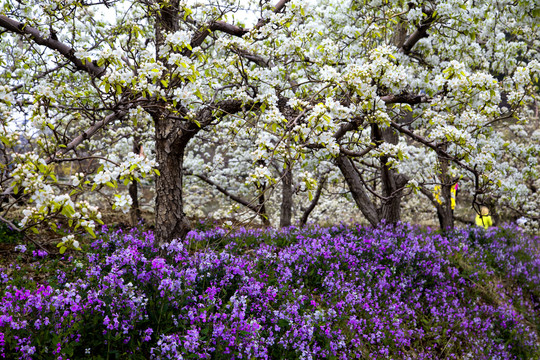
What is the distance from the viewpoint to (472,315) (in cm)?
567

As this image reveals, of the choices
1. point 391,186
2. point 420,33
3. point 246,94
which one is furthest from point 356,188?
point 246,94

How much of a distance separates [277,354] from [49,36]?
4687 millimetres

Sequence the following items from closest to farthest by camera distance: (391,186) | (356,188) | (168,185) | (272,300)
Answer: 1. (272,300)
2. (168,185)
3. (356,188)
4. (391,186)

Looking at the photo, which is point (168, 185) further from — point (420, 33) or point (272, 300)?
point (420, 33)

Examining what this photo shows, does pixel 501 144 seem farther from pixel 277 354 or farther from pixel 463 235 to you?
pixel 277 354

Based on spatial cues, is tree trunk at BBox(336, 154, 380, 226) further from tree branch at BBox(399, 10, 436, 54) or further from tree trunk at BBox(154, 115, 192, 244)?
tree trunk at BBox(154, 115, 192, 244)

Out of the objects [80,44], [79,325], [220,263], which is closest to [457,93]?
[220,263]

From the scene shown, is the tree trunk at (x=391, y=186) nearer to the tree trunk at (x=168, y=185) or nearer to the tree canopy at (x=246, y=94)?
the tree canopy at (x=246, y=94)

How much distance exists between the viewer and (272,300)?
4.18 metres

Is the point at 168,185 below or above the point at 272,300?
above

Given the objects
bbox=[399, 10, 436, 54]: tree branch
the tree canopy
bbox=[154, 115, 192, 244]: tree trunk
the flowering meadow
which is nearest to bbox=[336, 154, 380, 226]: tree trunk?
the tree canopy

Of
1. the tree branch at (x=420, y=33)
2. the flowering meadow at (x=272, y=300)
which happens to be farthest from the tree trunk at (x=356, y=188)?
the tree branch at (x=420, y=33)

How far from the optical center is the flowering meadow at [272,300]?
296 centimetres

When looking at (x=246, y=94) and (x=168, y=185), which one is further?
(x=168, y=185)
